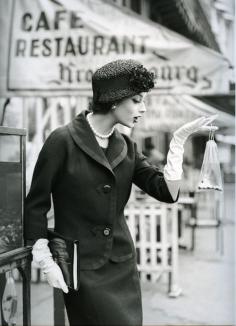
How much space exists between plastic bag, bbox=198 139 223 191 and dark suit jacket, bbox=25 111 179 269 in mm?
191

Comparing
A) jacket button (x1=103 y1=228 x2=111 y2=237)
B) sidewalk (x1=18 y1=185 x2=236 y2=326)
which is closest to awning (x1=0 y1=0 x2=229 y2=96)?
sidewalk (x1=18 y1=185 x2=236 y2=326)

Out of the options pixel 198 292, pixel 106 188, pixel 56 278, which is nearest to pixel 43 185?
pixel 106 188

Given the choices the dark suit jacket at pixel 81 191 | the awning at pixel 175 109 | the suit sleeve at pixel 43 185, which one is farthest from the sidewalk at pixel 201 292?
the suit sleeve at pixel 43 185

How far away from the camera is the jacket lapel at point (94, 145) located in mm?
2111

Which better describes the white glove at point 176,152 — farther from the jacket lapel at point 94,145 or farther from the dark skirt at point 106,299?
the dark skirt at point 106,299

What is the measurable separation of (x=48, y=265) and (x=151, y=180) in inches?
22.9

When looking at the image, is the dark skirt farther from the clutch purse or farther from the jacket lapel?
the jacket lapel

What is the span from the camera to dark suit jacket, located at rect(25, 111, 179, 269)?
2102 mm

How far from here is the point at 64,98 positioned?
11.1ft

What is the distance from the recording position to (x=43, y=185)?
2.09 m

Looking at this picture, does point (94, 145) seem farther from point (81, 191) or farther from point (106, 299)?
point (106, 299)

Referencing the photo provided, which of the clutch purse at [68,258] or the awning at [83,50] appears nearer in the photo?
the clutch purse at [68,258]

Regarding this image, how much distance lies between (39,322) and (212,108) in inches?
74.2

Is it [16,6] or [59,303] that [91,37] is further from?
[59,303]
